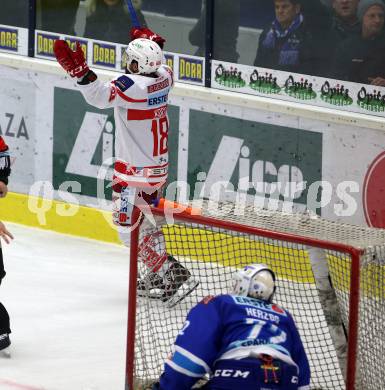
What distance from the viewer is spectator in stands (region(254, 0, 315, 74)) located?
8.60 metres

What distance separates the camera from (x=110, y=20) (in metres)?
9.55

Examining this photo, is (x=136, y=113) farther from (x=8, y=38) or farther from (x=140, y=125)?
Result: (x=8, y=38)

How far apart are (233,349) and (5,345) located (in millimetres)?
2234

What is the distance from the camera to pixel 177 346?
511 centimetres

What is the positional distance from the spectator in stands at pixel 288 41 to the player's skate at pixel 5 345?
113 inches

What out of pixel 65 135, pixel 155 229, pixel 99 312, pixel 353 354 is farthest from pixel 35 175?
pixel 353 354

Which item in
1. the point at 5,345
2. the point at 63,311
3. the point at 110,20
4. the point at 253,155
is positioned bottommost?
the point at 63,311

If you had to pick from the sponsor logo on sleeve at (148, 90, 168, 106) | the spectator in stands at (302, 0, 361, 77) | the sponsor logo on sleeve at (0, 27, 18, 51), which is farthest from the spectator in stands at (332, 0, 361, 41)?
the sponsor logo on sleeve at (0, 27, 18, 51)

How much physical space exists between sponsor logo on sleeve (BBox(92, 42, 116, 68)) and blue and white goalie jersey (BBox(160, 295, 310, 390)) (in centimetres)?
469

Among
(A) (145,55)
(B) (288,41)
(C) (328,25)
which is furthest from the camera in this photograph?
(B) (288,41)

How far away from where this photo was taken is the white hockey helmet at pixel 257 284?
5.21 meters

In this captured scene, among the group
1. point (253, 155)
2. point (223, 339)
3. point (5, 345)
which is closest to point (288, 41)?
point (253, 155)

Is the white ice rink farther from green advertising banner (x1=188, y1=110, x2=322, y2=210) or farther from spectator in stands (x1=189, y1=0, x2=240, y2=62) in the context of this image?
spectator in stands (x1=189, y1=0, x2=240, y2=62)

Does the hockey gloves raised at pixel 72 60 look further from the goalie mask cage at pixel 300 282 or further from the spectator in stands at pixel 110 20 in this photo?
the spectator in stands at pixel 110 20
